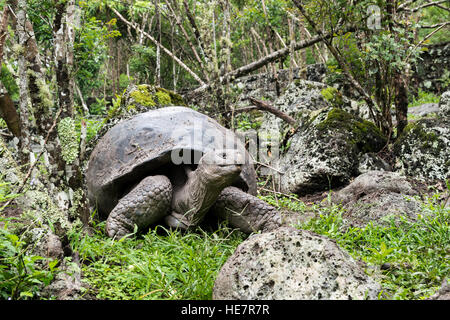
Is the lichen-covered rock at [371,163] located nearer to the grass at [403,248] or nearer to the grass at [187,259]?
the grass at [403,248]

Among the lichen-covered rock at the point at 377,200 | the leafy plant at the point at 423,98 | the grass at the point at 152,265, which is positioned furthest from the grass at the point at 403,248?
the leafy plant at the point at 423,98

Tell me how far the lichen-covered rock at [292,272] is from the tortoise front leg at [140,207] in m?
1.18

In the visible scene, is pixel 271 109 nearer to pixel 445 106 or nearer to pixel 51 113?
pixel 445 106

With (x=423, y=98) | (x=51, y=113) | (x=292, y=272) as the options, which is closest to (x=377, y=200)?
(x=292, y=272)

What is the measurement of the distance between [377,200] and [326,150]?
1.20 m

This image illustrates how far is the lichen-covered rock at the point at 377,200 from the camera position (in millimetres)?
3070

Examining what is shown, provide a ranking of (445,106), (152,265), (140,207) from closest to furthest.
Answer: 1. (152,265)
2. (140,207)
3. (445,106)

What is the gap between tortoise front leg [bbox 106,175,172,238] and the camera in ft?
9.32

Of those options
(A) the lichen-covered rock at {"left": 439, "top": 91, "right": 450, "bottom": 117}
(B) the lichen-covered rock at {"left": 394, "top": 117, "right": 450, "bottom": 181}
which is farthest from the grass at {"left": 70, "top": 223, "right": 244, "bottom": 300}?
(A) the lichen-covered rock at {"left": 439, "top": 91, "right": 450, "bottom": 117}

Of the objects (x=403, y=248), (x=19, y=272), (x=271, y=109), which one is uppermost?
(x=271, y=109)

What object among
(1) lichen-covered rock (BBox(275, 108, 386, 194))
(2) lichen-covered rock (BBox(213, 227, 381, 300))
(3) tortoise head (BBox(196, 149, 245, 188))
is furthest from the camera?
(1) lichen-covered rock (BBox(275, 108, 386, 194))

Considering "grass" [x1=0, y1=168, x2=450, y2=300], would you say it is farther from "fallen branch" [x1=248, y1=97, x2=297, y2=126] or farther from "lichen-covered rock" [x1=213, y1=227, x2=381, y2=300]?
"fallen branch" [x1=248, y1=97, x2=297, y2=126]

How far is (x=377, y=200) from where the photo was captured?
10.9ft

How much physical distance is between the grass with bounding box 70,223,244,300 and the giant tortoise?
18 centimetres
